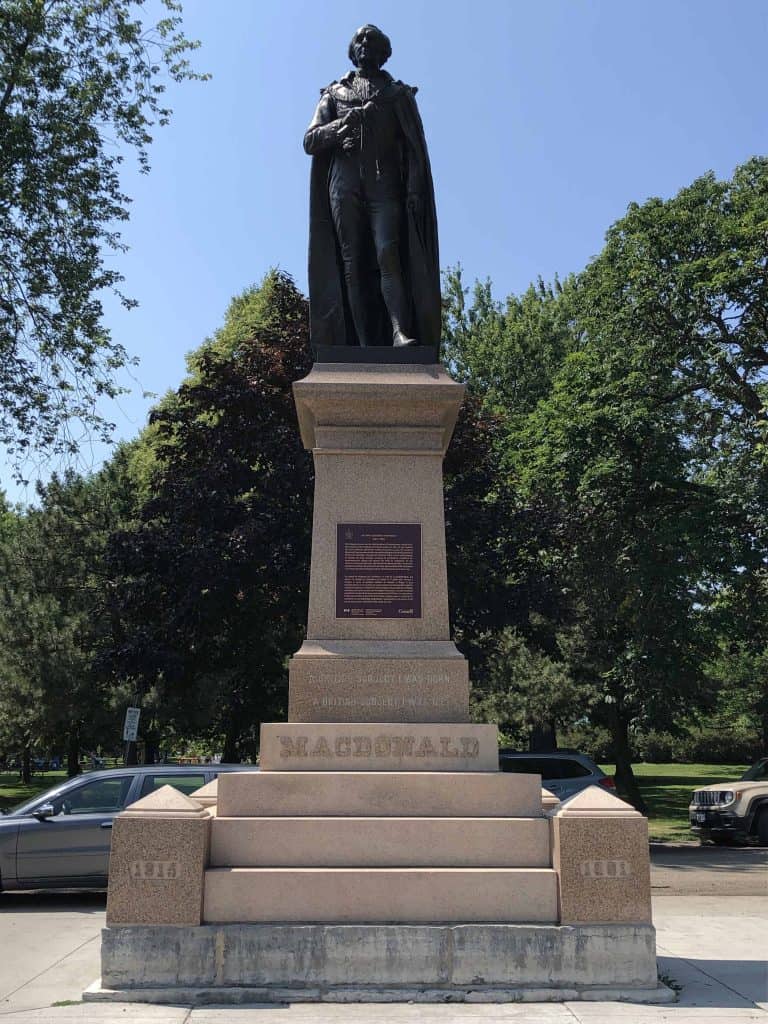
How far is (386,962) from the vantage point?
235 inches

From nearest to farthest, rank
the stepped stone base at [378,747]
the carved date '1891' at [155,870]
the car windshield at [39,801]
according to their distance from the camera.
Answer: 1. the carved date '1891' at [155,870]
2. the stepped stone base at [378,747]
3. the car windshield at [39,801]

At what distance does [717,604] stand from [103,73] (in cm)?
1692

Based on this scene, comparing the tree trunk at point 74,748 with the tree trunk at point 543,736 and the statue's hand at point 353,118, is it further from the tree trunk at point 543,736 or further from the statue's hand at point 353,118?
the statue's hand at point 353,118

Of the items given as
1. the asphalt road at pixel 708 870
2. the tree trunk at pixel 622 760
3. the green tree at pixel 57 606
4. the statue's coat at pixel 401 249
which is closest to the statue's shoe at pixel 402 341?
the statue's coat at pixel 401 249

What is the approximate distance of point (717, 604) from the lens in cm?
2106

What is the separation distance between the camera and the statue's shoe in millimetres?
8445

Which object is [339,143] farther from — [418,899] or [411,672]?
[418,899]

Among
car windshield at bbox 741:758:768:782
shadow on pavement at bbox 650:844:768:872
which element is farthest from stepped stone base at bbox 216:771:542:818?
car windshield at bbox 741:758:768:782

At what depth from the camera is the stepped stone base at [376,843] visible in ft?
20.9

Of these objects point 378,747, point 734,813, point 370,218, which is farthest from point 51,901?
point 734,813

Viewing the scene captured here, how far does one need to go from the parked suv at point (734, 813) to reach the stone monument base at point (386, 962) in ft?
52.0

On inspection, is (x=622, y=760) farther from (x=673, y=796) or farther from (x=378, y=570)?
(x=378, y=570)

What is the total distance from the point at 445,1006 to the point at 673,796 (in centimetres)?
3304

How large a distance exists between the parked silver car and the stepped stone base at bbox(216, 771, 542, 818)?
5502mm
